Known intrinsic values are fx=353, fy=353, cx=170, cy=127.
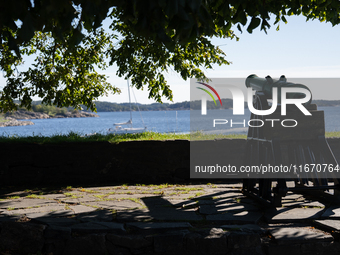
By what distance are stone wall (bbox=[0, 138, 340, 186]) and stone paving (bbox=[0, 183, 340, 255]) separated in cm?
157

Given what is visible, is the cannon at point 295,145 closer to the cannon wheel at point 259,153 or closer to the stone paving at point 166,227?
the cannon wheel at point 259,153

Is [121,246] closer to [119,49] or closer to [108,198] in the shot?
[108,198]

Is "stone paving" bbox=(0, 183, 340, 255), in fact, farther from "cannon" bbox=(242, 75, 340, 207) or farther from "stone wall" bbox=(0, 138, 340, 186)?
"stone wall" bbox=(0, 138, 340, 186)

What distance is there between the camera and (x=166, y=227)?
13.0 ft

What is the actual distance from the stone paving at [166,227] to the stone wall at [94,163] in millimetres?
1567

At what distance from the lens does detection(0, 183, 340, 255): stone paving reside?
380 cm

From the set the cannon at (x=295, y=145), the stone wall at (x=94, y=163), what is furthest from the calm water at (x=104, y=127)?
the cannon at (x=295, y=145)

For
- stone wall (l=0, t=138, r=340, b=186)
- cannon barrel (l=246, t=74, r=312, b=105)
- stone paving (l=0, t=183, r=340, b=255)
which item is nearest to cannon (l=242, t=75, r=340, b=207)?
cannon barrel (l=246, t=74, r=312, b=105)

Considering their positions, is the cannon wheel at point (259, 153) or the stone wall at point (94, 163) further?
the stone wall at point (94, 163)

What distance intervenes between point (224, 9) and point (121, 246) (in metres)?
2.74

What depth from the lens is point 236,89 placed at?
21.8 feet

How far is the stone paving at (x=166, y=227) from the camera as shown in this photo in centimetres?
380

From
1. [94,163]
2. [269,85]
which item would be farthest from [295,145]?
[94,163]

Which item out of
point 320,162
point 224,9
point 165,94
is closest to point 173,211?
point 320,162
